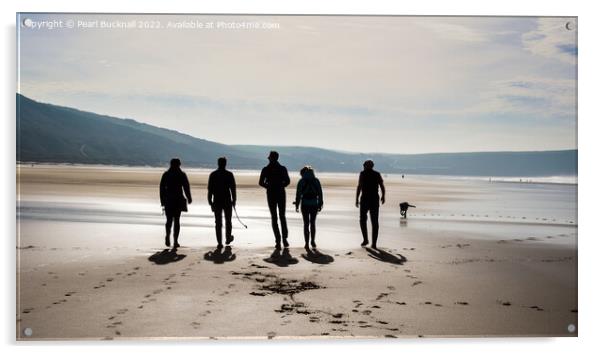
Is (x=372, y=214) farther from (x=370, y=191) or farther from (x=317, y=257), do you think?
(x=317, y=257)

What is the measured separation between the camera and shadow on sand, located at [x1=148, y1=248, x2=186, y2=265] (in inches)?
364

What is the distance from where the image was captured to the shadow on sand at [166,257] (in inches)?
364

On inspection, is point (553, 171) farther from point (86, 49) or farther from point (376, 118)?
point (86, 49)

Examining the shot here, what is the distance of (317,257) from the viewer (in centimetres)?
983

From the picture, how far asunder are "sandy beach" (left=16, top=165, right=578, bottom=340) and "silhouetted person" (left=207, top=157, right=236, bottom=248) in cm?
47

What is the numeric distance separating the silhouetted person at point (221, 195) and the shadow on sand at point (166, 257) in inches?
40.1

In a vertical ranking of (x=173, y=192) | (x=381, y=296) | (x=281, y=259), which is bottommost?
(x=381, y=296)

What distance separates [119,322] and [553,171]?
7.13 metres

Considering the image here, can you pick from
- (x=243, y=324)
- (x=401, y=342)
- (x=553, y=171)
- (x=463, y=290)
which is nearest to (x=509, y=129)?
(x=553, y=171)

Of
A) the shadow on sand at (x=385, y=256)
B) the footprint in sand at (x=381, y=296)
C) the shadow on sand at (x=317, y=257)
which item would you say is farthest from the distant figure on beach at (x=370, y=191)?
the footprint in sand at (x=381, y=296)

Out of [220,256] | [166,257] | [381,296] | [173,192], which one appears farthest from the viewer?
[173,192]

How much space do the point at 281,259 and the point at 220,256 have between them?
3.73ft

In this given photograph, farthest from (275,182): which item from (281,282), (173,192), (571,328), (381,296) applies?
(571,328)

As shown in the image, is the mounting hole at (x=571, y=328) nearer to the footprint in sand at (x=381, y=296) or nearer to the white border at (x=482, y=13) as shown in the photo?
the white border at (x=482, y=13)
